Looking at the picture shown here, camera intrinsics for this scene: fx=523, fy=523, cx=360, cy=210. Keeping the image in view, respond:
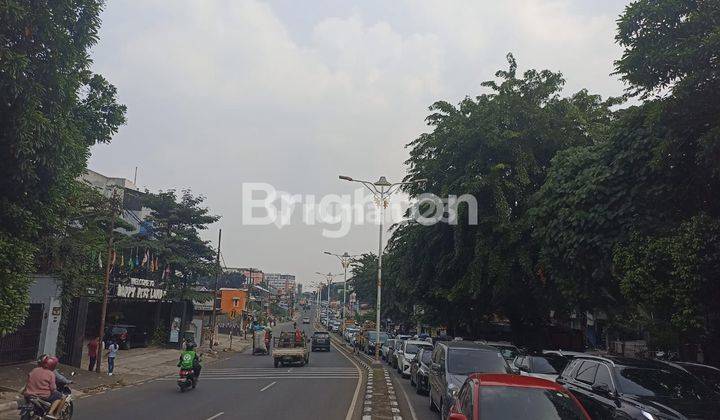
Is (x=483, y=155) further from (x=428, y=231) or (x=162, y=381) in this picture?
(x=162, y=381)

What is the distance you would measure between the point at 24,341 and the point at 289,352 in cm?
1300

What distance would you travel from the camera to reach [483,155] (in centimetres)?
2545

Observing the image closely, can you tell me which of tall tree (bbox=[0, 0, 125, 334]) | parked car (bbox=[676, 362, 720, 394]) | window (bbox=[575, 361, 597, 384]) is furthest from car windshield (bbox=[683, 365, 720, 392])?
tall tree (bbox=[0, 0, 125, 334])

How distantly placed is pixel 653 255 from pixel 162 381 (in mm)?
19337

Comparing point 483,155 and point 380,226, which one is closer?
point 483,155

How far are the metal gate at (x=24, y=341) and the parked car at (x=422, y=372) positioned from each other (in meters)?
14.2

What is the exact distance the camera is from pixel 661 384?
30.5ft

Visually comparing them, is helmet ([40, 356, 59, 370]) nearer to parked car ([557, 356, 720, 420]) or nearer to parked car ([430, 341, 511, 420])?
parked car ([430, 341, 511, 420])

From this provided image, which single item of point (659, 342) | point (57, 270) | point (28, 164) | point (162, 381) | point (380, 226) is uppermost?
point (380, 226)

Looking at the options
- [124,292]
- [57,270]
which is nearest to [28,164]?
[57,270]

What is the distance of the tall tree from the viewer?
1043cm

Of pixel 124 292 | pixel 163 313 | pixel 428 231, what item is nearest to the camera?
pixel 428 231

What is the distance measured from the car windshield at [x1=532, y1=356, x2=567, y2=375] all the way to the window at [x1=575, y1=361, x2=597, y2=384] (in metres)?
3.58

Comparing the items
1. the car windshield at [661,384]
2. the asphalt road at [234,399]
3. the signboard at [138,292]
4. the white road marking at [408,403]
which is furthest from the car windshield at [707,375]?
the signboard at [138,292]
